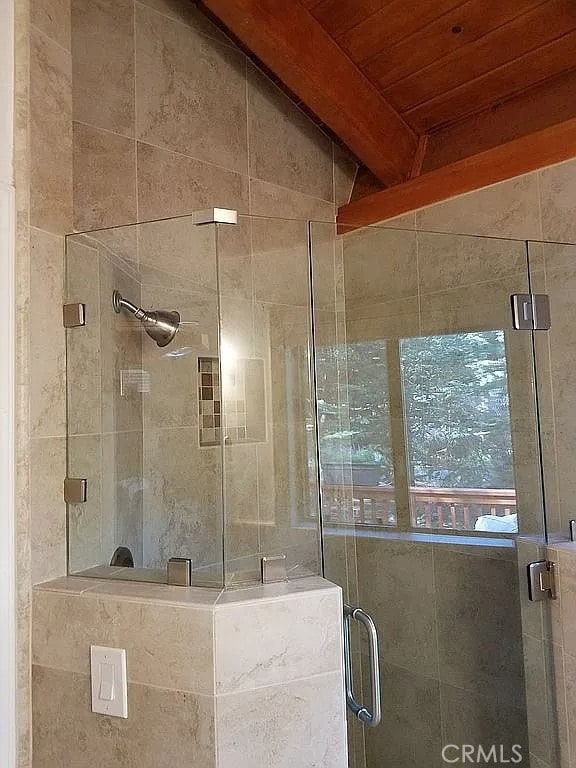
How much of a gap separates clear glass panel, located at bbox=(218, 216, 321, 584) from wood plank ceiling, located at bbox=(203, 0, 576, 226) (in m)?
0.79

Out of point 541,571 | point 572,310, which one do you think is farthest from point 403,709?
point 572,310

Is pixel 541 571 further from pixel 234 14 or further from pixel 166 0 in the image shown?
pixel 166 0

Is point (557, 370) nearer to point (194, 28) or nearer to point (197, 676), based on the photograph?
point (197, 676)

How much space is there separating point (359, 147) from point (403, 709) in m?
1.87

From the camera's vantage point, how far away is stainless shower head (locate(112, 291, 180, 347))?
5.00 ft

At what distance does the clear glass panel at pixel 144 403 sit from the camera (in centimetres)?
149

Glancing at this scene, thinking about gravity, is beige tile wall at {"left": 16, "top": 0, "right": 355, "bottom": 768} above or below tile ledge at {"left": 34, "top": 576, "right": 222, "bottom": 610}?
above

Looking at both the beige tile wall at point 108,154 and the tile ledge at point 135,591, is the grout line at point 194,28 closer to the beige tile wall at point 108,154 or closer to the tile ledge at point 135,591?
the beige tile wall at point 108,154

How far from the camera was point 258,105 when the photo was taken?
245cm

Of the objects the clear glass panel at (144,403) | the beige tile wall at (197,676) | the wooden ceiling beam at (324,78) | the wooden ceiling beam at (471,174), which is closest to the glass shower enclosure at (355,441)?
the clear glass panel at (144,403)

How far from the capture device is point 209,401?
1.48 metres

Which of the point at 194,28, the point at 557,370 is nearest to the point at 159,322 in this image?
Result: the point at 557,370

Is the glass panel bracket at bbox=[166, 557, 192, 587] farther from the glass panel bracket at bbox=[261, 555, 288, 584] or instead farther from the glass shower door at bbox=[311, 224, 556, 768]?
the glass shower door at bbox=[311, 224, 556, 768]

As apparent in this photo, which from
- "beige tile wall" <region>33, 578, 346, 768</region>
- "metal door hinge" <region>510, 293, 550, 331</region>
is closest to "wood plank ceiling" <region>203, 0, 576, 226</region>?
"metal door hinge" <region>510, 293, 550, 331</region>
